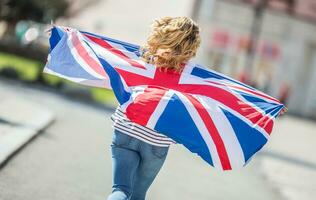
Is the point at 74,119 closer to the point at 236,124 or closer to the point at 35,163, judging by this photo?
the point at 35,163

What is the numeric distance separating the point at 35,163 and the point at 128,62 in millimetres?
3763

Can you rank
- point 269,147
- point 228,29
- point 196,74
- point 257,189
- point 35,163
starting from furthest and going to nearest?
1. point 228,29
2. point 269,147
3. point 257,189
4. point 35,163
5. point 196,74

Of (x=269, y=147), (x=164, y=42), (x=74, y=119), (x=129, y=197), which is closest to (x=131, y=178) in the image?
(x=129, y=197)

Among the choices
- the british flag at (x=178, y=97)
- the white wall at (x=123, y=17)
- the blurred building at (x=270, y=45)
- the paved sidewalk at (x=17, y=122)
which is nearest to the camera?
the british flag at (x=178, y=97)

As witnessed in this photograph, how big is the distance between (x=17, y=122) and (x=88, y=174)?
3.02 m

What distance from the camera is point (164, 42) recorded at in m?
4.59

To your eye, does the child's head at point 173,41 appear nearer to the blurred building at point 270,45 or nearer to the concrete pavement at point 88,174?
the concrete pavement at point 88,174

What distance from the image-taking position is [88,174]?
8500mm

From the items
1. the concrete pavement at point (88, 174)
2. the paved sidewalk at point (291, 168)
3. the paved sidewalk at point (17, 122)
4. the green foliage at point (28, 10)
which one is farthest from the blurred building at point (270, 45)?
the concrete pavement at point (88, 174)

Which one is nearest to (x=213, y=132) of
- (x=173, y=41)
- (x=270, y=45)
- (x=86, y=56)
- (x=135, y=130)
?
(x=135, y=130)

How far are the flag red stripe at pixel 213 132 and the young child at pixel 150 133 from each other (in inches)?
12.4

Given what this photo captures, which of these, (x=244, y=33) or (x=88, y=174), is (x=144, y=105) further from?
(x=244, y=33)

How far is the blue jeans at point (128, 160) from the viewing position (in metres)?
4.52

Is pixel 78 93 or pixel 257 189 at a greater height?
pixel 257 189
